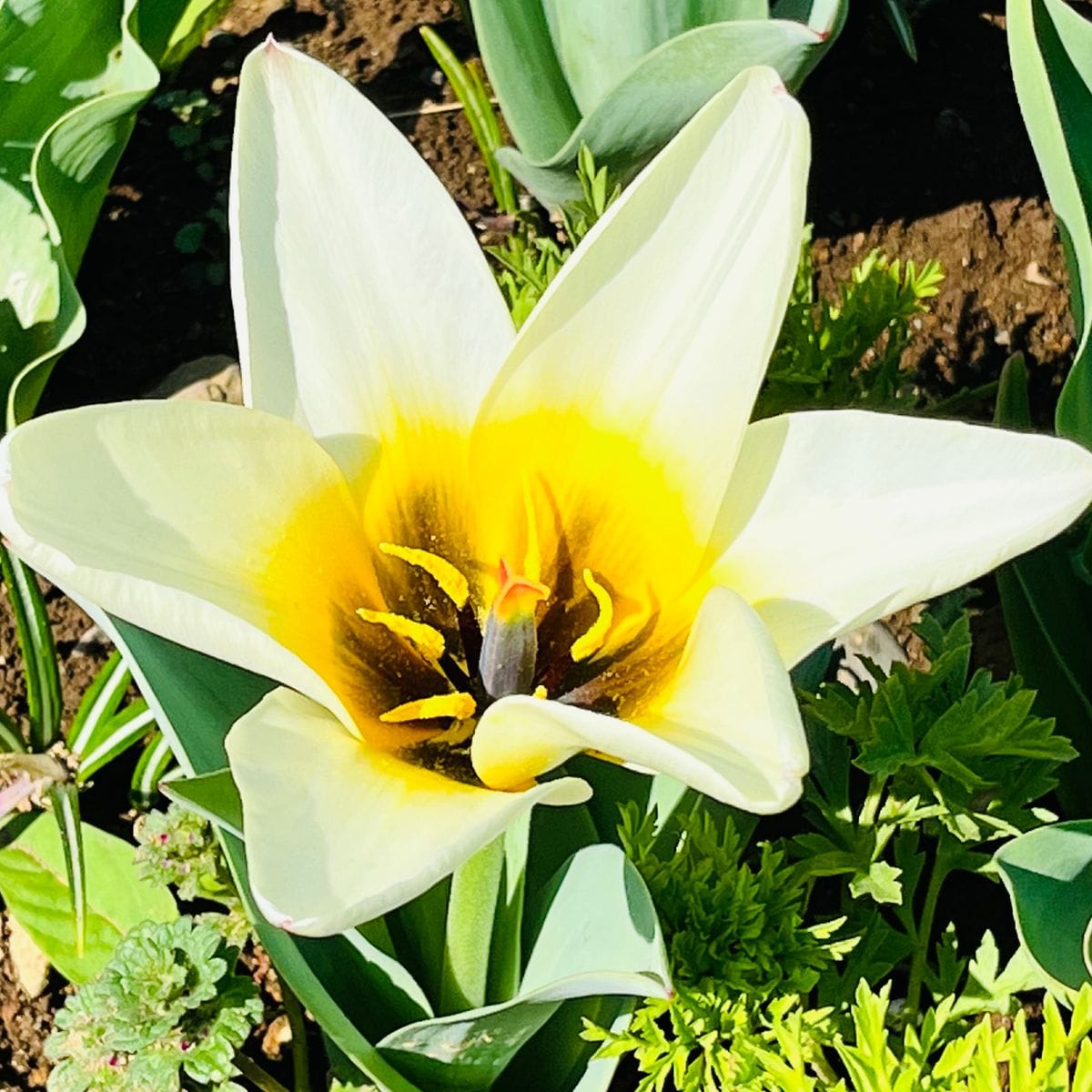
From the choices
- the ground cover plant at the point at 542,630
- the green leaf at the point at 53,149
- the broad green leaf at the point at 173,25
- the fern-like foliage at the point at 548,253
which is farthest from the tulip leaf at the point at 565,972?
the broad green leaf at the point at 173,25

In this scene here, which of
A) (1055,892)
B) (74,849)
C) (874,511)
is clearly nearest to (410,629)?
(874,511)

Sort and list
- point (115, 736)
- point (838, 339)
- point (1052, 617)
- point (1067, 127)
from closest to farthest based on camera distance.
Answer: point (1067, 127)
point (1052, 617)
point (838, 339)
point (115, 736)

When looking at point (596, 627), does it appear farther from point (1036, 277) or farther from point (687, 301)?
point (1036, 277)

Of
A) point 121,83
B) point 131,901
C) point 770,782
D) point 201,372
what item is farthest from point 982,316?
point 770,782

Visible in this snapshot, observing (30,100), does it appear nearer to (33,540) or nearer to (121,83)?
(121,83)

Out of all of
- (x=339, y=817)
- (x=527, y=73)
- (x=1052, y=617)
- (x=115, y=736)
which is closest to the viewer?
(x=339, y=817)

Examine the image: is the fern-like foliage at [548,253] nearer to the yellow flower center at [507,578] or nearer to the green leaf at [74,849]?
the yellow flower center at [507,578]
